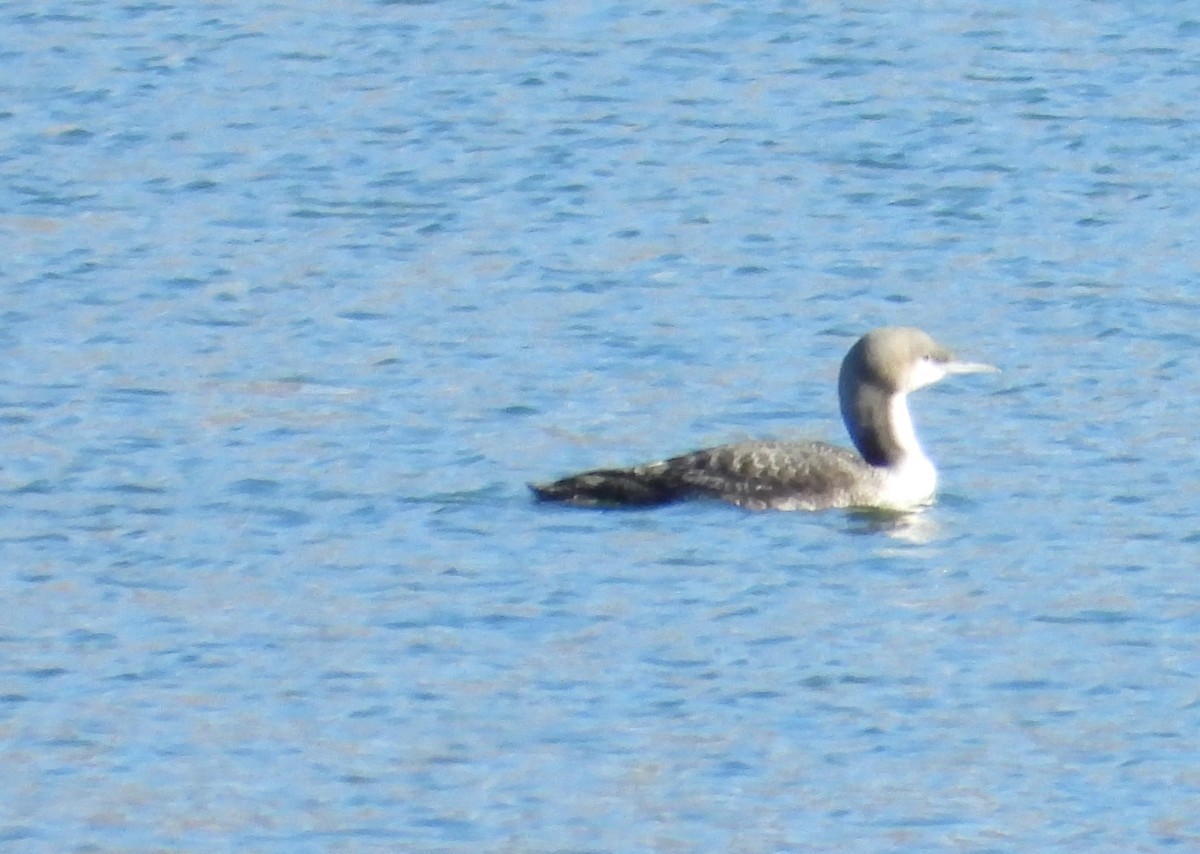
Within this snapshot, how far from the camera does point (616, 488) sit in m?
12.1

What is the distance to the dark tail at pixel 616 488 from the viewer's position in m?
12.0

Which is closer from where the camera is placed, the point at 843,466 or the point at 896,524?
the point at 896,524

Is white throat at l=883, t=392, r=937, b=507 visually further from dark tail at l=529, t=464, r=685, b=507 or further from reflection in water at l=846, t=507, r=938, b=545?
dark tail at l=529, t=464, r=685, b=507

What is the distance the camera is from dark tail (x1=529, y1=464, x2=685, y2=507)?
12000 mm

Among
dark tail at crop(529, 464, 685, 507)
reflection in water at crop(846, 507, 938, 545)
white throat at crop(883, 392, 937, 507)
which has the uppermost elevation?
dark tail at crop(529, 464, 685, 507)

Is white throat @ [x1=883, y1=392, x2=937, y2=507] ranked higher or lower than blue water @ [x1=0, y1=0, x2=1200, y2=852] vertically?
lower

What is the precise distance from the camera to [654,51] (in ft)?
64.3

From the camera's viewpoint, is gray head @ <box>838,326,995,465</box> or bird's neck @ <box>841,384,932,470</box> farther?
A: gray head @ <box>838,326,995,465</box>

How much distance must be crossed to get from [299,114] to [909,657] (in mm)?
8923

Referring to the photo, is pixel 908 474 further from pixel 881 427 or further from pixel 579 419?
pixel 579 419

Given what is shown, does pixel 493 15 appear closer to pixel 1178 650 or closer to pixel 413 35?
pixel 413 35

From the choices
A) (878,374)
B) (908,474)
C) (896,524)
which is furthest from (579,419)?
(896,524)

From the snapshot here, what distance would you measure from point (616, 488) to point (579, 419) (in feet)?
4.26

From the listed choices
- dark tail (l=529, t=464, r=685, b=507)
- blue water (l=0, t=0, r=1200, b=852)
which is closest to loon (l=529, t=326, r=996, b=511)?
dark tail (l=529, t=464, r=685, b=507)
